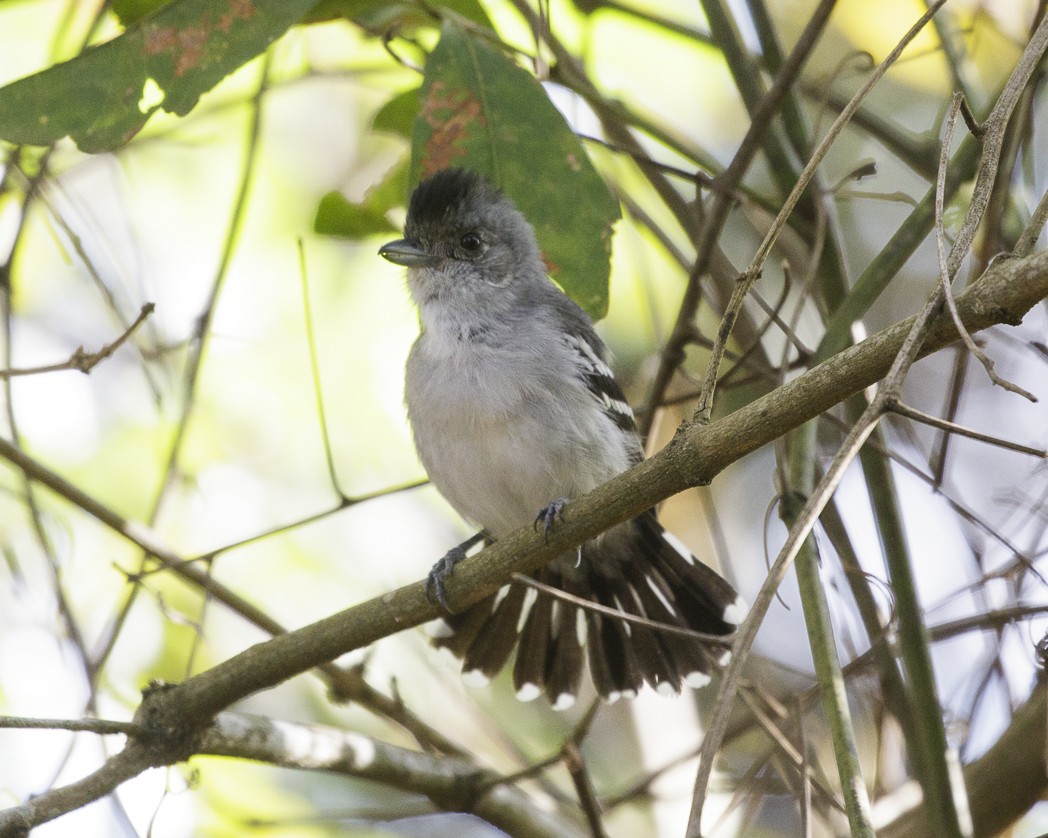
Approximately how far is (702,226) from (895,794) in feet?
6.49


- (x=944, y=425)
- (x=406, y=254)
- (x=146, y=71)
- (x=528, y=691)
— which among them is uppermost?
(x=406, y=254)

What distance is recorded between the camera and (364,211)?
4367 mm

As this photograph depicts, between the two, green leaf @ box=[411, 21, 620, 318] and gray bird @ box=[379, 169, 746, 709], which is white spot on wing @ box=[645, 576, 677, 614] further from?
green leaf @ box=[411, 21, 620, 318]

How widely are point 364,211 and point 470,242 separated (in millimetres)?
542

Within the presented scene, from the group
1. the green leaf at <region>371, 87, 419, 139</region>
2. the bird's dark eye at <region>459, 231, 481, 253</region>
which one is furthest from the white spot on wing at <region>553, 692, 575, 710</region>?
the green leaf at <region>371, 87, 419, 139</region>

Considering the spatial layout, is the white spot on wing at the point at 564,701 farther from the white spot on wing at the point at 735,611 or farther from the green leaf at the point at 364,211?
the green leaf at the point at 364,211

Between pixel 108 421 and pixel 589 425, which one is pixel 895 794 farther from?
pixel 108 421

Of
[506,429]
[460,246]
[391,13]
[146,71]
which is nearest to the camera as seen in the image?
[146,71]

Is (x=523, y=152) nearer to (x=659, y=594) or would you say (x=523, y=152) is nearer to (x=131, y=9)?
(x=131, y=9)

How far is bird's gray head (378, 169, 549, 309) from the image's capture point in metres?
4.50

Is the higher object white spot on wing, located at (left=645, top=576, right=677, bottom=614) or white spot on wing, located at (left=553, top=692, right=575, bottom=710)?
white spot on wing, located at (left=645, top=576, right=677, bottom=614)

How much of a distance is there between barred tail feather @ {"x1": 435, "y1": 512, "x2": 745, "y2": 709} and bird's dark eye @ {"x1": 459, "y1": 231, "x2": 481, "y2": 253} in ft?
4.17

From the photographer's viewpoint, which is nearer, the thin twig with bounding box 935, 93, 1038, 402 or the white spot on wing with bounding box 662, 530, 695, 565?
the thin twig with bounding box 935, 93, 1038, 402

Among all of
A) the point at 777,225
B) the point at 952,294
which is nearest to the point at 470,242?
the point at 777,225
